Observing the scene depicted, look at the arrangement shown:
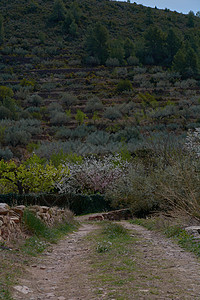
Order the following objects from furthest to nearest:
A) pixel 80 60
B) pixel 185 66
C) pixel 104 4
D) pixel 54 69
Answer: pixel 104 4
pixel 80 60
pixel 54 69
pixel 185 66

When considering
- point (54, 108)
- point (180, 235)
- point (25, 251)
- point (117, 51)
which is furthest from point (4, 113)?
point (25, 251)

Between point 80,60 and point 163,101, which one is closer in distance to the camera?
point 163,101

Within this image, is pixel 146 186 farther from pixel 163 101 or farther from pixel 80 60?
pixel 80 60

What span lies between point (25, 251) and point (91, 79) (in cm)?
5405

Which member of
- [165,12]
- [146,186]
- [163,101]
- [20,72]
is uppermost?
[165,12]

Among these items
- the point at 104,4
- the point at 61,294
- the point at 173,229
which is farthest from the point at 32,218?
the point at 104,4

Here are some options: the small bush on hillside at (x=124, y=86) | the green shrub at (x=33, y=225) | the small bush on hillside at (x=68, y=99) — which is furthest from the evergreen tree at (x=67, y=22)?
the green shrub at (x=33, y=225)

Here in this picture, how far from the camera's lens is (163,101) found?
49094 millimetres

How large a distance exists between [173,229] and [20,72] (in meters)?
55.4

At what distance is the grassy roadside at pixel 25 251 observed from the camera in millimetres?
4633

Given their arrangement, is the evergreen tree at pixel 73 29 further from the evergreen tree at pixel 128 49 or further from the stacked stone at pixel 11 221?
the stacked stone at pixel 11 221

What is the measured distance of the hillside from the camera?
118 ft

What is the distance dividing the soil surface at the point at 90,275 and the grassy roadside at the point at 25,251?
131 millimetres

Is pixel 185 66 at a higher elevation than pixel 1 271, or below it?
higher
